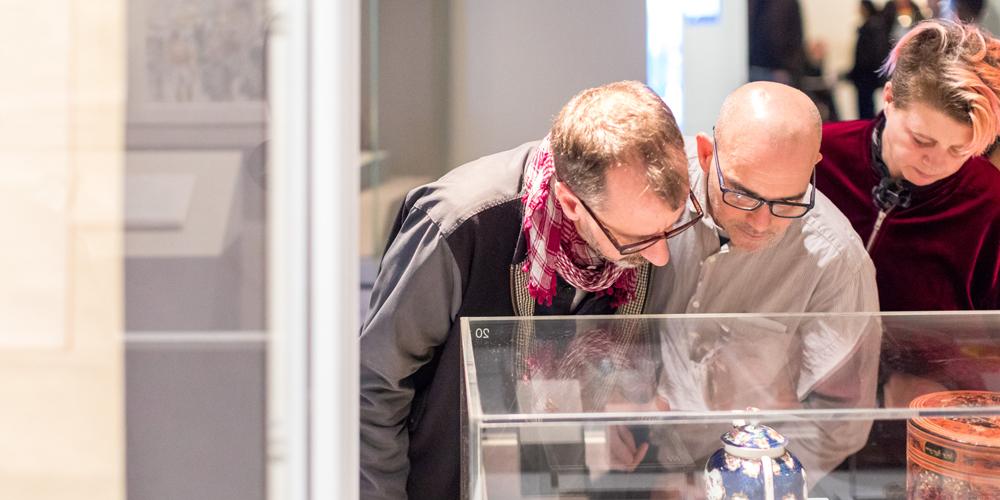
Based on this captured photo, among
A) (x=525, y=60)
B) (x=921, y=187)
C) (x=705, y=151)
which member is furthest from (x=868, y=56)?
(x=705, y=151)

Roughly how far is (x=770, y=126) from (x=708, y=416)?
0.47 metres

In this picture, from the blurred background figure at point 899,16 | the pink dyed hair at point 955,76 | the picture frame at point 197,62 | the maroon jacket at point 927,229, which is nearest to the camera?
the picture frame at point 197,62

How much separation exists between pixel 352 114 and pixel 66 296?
0.22 metres

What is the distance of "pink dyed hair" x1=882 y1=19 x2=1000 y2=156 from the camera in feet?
4.73

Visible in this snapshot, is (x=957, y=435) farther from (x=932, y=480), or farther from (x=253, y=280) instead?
(x=253, y=280)

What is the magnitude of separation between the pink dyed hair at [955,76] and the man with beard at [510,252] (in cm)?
50

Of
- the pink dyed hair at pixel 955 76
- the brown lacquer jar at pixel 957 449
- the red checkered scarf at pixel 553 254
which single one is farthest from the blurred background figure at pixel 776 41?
the brown lacquer jar at pixel 957 449

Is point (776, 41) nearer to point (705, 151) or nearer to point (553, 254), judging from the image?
point (705, 151)

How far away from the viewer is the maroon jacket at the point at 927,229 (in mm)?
1683

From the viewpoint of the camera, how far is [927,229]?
1693mm

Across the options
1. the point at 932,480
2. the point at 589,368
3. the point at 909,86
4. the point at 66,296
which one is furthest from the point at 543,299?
the point at 66,296

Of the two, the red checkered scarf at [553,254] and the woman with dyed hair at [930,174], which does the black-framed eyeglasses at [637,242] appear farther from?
the woman with dyed hair at [930,174]

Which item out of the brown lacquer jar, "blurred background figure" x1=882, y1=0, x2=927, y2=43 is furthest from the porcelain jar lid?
"blurred background figure" x1=882, y1=0, x2=927, y2=43

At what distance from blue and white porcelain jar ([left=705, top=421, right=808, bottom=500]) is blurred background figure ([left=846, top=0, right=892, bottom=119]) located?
1.26 meters
